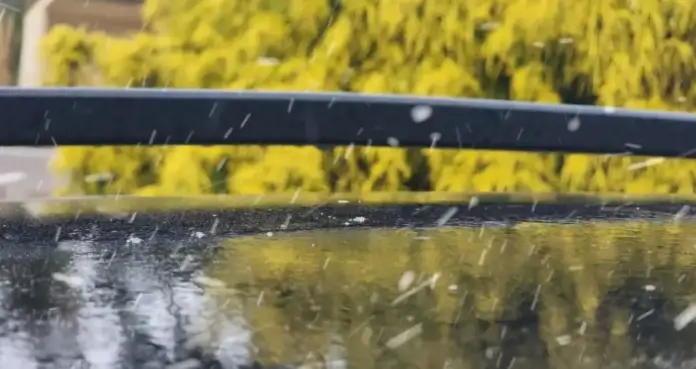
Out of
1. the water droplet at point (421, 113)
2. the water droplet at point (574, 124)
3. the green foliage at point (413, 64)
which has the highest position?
the water droplet at point (421, 113)

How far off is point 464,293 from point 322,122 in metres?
1.39

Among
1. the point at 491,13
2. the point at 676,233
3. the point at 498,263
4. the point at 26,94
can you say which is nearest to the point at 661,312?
the point at 498,263

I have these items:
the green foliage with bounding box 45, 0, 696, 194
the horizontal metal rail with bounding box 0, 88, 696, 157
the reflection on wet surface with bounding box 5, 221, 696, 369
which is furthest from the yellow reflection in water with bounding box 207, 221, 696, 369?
the green foliage with bounding box 45, 0, 696, 194

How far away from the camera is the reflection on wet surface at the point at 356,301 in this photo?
1.66 m

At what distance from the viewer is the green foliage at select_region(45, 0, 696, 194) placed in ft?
29.7

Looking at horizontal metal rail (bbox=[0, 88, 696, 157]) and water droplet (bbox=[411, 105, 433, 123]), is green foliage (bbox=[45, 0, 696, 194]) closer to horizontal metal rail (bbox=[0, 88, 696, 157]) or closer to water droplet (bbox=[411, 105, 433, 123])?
horizontal metal rail (bbox=[0, 88, 696, 157])

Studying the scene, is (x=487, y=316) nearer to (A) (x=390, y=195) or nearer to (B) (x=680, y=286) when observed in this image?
(B) (x=680, y=286)

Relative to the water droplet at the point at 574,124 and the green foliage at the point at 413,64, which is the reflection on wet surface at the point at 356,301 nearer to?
the water droplet at the point at 574,124

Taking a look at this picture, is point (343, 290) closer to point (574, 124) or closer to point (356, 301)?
point (356, 301)

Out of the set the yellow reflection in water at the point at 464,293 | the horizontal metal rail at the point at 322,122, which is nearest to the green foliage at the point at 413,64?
the horizontal metal rail at the point at 322,122

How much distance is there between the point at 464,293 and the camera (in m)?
2.24

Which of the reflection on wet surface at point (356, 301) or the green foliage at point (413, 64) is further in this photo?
the green foliage at point (413, 64)

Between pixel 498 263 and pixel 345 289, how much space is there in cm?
57

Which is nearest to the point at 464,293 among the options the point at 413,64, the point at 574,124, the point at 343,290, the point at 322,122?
the point at 343,290
